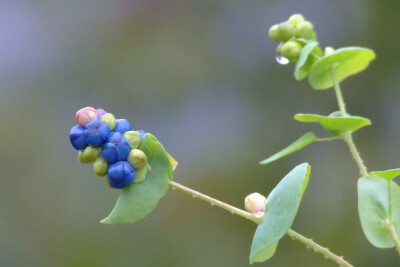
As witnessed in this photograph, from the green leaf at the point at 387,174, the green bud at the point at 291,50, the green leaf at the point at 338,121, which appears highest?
the green bud at the point at 291,50

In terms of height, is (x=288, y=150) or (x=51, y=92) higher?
(x=288, y=150)

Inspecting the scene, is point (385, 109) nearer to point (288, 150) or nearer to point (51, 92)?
point (51, 92)

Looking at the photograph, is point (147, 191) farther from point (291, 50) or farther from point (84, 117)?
point (291, 50)

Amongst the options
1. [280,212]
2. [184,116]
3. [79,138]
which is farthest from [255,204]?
[184,116]

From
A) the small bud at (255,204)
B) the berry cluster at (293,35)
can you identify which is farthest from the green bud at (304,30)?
the small bud at (255,204)

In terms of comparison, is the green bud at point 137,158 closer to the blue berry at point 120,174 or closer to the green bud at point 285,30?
the blue berry at point 120,174

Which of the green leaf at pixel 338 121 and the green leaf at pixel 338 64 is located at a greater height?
the green leaf at pixel 338 64

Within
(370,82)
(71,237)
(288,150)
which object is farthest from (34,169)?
(288,150)
